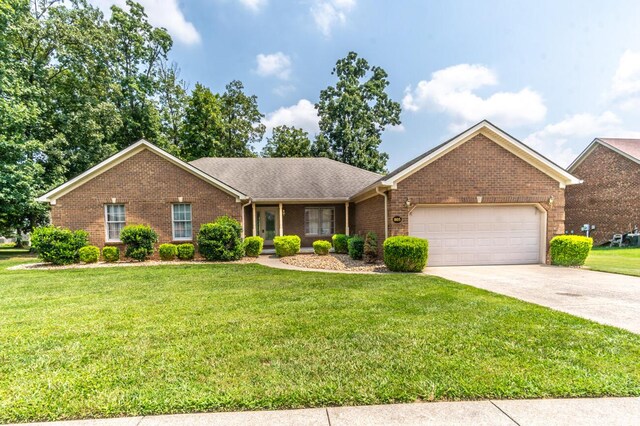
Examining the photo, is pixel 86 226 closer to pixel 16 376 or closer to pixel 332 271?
pixel 332 271

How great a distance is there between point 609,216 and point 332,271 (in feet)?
71.0

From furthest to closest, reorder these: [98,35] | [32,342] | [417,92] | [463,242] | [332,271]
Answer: [98,35]
[417,92]
[463,242]
[332,271]
[32,342]

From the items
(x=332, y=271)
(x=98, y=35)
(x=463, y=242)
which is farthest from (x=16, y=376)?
(x=98, y=35)

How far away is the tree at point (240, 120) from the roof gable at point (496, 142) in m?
24.1

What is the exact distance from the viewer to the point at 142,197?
44.5 feet

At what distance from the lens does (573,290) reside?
23.6ft

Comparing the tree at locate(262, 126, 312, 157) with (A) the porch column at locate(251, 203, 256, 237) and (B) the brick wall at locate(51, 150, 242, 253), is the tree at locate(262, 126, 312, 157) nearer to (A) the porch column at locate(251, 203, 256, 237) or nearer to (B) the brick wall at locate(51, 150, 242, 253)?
(A) the porch column at locate(251, 203, 256, 237)

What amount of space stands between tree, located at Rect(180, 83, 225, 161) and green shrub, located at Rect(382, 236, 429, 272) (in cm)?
2340

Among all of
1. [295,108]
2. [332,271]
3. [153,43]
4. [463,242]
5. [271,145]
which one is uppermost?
[153,43]

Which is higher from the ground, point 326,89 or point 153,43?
point 153,43

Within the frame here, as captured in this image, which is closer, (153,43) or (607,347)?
(607,347)

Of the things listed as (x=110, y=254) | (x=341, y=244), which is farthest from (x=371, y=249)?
(x=110, y=254)

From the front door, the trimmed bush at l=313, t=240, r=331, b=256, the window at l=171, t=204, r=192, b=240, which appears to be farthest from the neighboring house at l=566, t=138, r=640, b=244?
the window at l=171, t=204, r=192, b=240

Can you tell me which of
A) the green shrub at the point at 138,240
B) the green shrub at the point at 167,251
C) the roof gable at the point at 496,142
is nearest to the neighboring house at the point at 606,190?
the roof gable at the point at 496,142
